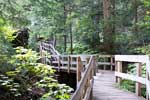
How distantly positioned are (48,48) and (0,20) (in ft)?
45.2

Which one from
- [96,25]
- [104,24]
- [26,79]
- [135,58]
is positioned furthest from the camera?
[96,25]

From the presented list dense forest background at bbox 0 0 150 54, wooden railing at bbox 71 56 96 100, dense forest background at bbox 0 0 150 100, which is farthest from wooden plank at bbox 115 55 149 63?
dense forest background at bbox 0 0 150 54

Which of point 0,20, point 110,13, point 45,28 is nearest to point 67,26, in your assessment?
point 45,28

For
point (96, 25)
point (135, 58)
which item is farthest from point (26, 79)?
point (96, 25)

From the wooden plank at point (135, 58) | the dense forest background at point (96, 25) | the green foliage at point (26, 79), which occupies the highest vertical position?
the dense forest background at point (96, 25)

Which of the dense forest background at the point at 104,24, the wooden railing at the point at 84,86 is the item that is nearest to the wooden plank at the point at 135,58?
the wooden railing at the point at 84,86

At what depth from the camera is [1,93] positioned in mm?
8961

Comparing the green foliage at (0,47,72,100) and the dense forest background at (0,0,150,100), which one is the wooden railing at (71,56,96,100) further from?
the dense forest background at (0,0,150,100)

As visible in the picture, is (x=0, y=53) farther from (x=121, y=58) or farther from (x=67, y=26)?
(x=67, y=26)

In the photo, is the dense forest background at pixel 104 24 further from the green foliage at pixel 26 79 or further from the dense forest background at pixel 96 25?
the green foliage at pixel 26 79

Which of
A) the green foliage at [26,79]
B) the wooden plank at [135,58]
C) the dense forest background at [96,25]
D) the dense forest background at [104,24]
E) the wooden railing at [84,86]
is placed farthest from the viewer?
the dense forest background at [104,24]

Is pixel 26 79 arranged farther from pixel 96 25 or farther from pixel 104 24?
pixel 96 25

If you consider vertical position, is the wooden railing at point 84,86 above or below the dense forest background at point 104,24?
below

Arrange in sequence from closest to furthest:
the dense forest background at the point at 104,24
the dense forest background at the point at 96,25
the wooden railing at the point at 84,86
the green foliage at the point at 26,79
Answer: the wooden railing at the point at 84,86 < the green foliage at the point at 26,79 < the dense forest background at the point at 96,25 < the dense forest background at the point at 104,24
